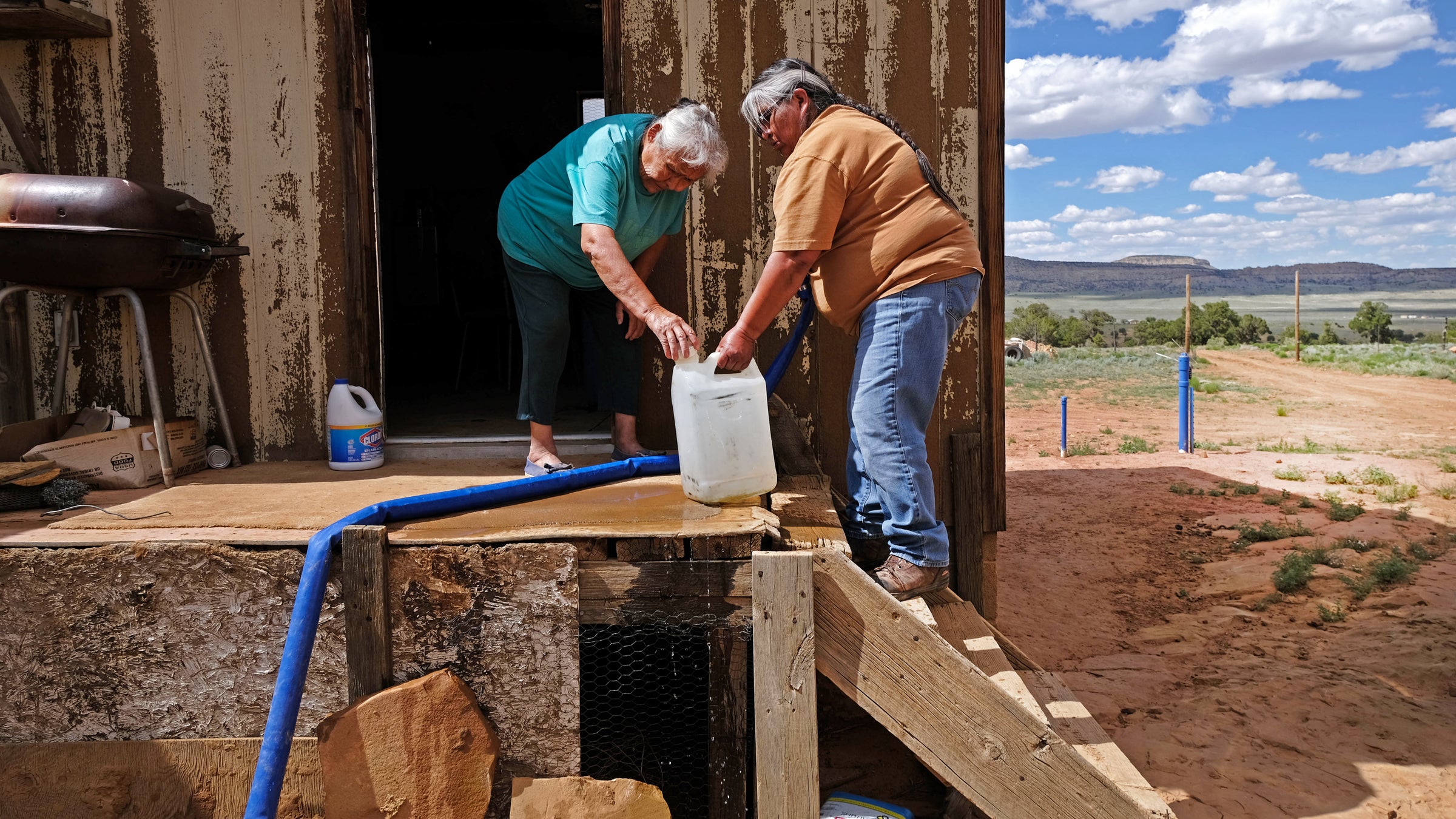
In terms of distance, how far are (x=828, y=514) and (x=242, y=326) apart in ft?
8.48

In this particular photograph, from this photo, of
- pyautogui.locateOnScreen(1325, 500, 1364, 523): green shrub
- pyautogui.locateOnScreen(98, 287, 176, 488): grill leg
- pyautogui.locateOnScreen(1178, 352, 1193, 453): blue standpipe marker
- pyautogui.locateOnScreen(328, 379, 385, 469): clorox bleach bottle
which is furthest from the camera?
pyautogui.locateOnScreen(1178, 352, 1193, 453): blue standpipe marker

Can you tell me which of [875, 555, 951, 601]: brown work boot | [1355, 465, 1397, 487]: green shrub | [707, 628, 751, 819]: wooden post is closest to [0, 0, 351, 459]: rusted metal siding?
[707, 628, 751, 819]: wooden post

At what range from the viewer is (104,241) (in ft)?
10.7

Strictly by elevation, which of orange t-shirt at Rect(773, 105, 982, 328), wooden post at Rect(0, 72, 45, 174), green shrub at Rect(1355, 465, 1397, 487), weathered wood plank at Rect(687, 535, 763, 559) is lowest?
green shrub at Rect(1355, 465, 1397, 487)

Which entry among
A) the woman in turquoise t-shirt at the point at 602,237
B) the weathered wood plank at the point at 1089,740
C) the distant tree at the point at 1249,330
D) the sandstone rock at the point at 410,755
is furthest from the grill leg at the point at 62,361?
the distant tree at the point at 1249,330

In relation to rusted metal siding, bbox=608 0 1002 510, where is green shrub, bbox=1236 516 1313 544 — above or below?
below

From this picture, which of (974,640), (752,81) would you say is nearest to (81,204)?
(752,81)

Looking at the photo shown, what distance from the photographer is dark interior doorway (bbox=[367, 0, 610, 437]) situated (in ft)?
27.9

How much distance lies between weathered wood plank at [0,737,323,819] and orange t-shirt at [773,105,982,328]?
1.98m

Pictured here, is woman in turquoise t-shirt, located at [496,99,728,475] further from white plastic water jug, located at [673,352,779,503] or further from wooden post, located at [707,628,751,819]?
wooden post, located at [707,628,751,819]

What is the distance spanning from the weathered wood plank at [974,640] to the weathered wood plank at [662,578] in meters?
0.60

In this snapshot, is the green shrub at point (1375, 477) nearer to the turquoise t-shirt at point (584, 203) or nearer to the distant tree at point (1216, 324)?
the turquoise t-shirt at point (584, 203)

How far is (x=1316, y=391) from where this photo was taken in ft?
63.4

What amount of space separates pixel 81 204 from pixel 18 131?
0.86m
